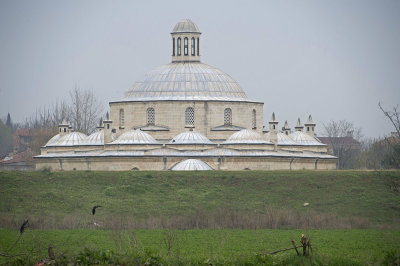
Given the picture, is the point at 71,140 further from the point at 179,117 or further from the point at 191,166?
the point at 191,166

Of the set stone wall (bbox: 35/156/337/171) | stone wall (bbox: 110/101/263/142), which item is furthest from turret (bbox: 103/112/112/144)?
stone wall (bbox: 35/156/337/171)

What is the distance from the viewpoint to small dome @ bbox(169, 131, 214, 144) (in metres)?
55.3

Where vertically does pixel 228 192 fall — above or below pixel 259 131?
below

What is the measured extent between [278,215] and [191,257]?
10835 mm

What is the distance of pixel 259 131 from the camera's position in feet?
200

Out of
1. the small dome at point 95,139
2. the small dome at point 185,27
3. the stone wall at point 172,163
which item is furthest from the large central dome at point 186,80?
the stone wall at point 172,163

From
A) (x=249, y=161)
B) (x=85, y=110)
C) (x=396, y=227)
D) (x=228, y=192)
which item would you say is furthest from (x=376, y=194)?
(x=85, y=110)

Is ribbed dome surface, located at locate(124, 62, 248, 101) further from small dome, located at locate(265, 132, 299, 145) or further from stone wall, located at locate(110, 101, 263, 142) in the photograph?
small dome, located at locate(265, 132, 299, 145)

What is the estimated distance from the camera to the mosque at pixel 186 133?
53.9 metres

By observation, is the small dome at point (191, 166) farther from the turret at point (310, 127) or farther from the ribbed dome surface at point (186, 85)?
the turret at point (310, 127)

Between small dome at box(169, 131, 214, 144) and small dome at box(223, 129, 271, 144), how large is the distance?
1.24m

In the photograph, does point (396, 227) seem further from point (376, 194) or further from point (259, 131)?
point (259, 131)

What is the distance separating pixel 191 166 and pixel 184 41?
1439 cm

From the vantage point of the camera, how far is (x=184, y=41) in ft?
207
